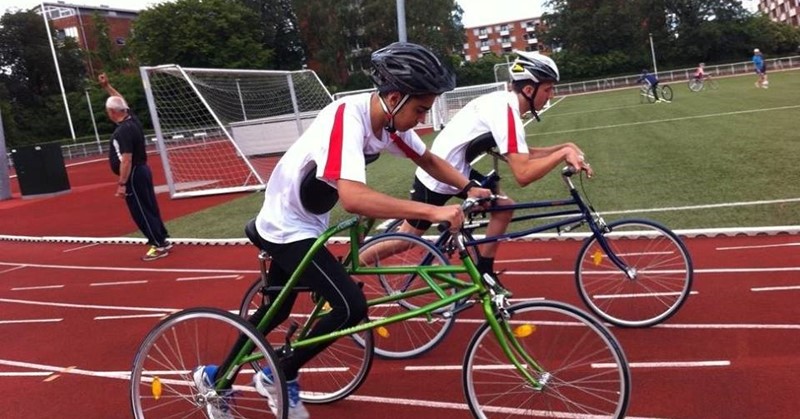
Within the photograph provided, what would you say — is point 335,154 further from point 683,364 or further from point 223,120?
point 223,120

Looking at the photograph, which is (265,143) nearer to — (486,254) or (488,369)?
(486,254)

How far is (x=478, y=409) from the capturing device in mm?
2986

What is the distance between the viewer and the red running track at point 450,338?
11.6ft

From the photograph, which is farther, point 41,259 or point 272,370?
point 41,259

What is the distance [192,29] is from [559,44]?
4102cm

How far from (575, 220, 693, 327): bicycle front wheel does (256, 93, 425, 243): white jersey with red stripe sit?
1.87m

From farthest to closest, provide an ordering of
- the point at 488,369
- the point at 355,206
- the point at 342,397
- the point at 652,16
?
the point at 652,16 < the point at 342,397 < the point at 488,369 < the point at 355,206

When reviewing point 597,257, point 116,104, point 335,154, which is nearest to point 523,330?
point 335,154

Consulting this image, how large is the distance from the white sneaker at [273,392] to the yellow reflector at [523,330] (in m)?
1.13

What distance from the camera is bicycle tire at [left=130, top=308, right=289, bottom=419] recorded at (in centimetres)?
299

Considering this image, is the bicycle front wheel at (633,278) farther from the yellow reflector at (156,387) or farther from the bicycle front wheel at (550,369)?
the yellow reflector at (156,387)

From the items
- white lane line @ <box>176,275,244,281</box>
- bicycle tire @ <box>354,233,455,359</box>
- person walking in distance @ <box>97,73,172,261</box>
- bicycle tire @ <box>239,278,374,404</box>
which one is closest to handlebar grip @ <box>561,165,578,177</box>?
bicycle tire @ <box>354,233,455,359</box>

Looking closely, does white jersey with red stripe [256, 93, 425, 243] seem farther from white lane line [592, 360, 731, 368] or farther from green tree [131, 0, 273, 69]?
green tree [131, 0, 273, 69]

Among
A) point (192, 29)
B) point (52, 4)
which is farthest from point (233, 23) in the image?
point (52, 4)
